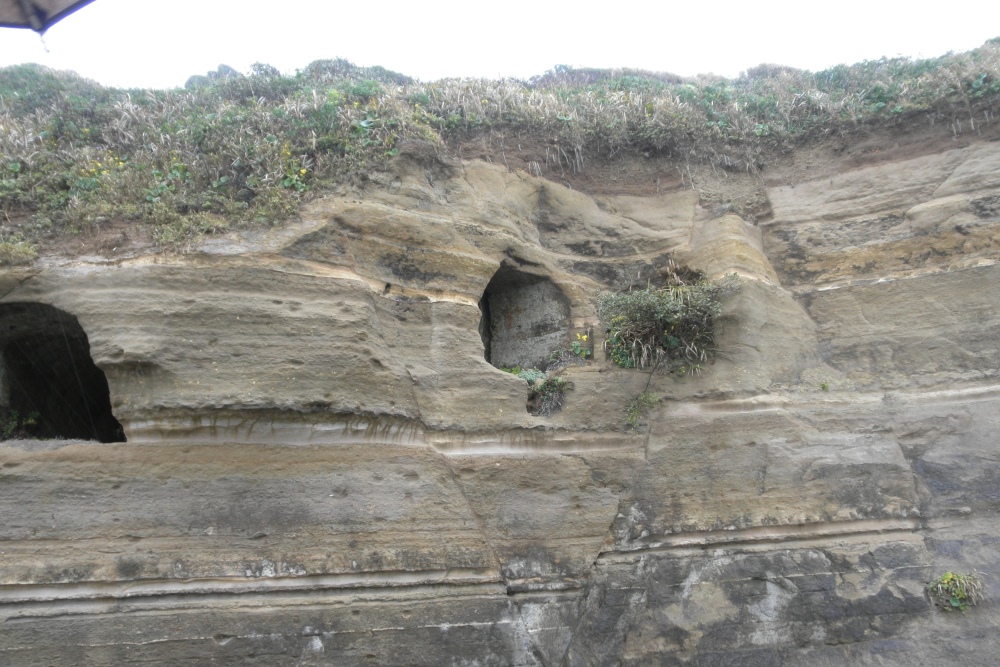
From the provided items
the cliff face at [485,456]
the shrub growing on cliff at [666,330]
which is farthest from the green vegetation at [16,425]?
the shrub growing on cliff at [666,330]

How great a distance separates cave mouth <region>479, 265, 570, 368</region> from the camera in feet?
25.8

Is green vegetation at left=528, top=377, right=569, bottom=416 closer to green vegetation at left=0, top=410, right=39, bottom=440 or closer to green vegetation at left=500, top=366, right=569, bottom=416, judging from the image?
green vegetation at left=500, top=366, right=569, bottom=416

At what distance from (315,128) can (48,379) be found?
3.62 m

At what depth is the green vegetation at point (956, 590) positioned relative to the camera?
20.0ft

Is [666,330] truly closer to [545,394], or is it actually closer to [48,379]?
[545,394]

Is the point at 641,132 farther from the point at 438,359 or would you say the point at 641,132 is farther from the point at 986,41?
the point at 986,41

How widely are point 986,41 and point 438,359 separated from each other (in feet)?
33.3

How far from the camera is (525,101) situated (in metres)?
9.10

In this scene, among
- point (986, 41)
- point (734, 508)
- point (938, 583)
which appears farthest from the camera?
point (986, 41)

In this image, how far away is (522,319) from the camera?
808 centimetres

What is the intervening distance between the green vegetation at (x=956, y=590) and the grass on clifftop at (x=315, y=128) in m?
5.05

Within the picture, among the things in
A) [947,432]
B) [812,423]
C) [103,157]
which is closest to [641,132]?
[812,423]

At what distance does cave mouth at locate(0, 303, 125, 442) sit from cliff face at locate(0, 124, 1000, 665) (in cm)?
6

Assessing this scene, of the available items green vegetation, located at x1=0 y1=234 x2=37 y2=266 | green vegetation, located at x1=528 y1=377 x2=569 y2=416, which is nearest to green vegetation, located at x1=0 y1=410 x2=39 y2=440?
green vegetation, located at x1=0 y1=234 x2=37 y2=266
